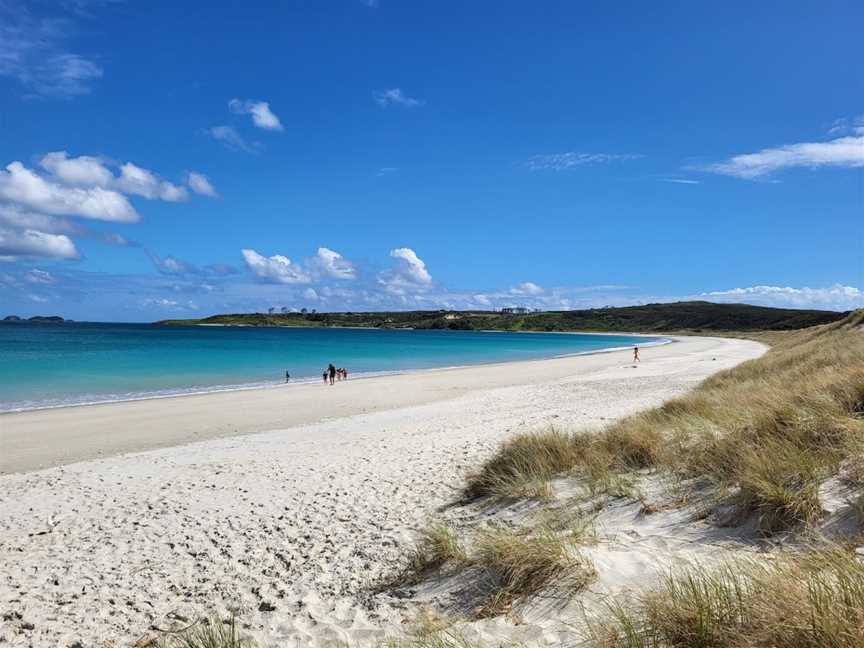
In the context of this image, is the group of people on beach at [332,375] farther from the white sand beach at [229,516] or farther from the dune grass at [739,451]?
the dune grass at [739,451]

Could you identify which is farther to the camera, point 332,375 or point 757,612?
point 332,375

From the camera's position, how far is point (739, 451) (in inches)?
242

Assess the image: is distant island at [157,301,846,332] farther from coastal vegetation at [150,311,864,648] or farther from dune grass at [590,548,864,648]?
dune grass at [590,548,864,648]

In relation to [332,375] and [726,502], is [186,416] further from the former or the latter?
[726,502]

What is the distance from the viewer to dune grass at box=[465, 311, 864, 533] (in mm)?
5031

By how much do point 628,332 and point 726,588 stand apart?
523 feet

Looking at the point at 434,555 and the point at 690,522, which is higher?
the point at 690,522

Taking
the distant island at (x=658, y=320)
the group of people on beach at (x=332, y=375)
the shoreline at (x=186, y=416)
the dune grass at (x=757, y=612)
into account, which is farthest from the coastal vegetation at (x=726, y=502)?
the distant island at (x=658, y=320)

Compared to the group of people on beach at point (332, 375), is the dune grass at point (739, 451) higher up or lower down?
higher up

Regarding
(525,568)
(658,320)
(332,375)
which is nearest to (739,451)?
(525,568)

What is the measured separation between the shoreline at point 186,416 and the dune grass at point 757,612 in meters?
12.8

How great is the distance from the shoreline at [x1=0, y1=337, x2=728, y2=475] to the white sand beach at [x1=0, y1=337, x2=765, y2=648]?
129 millimetres

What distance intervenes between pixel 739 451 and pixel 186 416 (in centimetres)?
1749

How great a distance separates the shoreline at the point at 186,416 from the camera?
543 inches
